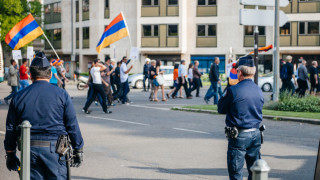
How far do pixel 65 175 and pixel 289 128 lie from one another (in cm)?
930

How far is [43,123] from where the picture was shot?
4.66 metres

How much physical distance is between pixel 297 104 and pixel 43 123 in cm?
1318

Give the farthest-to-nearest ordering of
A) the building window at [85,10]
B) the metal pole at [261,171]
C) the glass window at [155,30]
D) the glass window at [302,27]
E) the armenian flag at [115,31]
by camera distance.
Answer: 1. the building window at [85,10]
2. the glass window at [155,30]
3. the glass window at [302,27]
4. the armenian flag at [115,31]
5. the metal pole at [261,171]

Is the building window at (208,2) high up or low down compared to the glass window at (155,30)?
up

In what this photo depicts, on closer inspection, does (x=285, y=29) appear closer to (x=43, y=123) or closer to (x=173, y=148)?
(x=173, y=148)

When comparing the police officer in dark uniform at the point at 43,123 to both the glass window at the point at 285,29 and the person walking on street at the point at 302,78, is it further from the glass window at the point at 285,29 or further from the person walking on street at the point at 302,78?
the glass window at the point at 285,29

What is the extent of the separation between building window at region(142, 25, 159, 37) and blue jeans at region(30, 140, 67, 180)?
145ft

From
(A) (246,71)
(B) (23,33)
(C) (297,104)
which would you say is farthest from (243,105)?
(B) (23,33)

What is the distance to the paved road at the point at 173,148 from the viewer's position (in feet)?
25.6

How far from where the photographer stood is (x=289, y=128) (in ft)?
42.9

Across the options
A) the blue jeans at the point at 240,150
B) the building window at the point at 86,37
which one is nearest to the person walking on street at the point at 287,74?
the blue jeans at the point at 240,150

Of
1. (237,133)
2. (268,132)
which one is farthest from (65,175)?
(268,132)

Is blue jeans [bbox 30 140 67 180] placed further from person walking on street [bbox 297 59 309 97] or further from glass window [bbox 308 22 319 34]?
glass window [bbox 308 22 319 34]

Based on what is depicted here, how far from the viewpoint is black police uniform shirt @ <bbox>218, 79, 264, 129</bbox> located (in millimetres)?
5582
